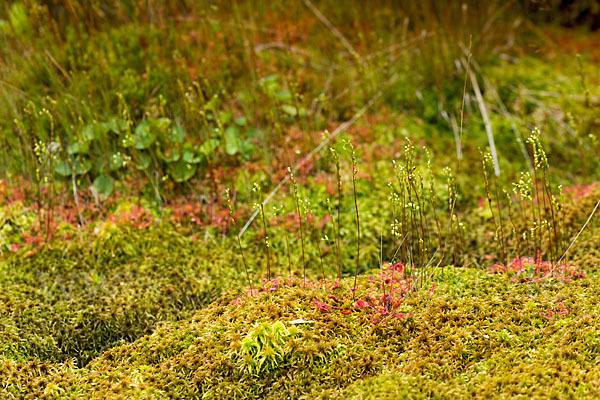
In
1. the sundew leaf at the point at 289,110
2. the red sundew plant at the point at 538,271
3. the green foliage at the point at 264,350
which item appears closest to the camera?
the green foliage at the point at 264,350

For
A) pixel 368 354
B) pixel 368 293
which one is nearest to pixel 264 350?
pixel 368 354

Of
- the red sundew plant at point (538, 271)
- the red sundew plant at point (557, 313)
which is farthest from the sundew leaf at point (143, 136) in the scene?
the red sundew plant at point (557, 313)

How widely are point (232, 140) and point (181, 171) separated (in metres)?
0.43

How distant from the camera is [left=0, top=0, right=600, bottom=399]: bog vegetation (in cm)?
219

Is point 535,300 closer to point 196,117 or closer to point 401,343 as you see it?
point 401,343

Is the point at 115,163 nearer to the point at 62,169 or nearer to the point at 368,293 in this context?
the point at 62,169

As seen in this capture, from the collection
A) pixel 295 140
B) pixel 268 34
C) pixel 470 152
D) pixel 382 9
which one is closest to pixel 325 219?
pixel 295 140

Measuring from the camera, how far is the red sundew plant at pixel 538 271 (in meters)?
2.52

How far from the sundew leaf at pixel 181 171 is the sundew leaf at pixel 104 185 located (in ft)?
1.31

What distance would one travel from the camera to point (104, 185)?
343cm

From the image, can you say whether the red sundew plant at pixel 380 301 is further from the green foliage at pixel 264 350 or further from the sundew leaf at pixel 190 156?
the sundew leaf at pixel 190 156

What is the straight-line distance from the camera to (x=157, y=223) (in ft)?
10.7

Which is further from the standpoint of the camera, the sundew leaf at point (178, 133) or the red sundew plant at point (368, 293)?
the sundew leaf at point (178, 133)

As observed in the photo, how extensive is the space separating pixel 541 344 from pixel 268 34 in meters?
3.54
